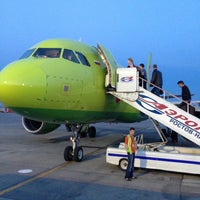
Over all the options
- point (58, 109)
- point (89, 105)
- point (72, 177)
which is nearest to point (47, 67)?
point (58, 109)

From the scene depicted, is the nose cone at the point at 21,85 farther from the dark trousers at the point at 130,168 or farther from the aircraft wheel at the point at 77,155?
the dark trousers at the point at 130,168

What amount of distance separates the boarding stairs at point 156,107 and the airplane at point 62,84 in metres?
0.46

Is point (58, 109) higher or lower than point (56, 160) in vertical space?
higher

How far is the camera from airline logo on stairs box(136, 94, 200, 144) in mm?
9203

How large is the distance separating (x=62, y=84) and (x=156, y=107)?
9.99 ft

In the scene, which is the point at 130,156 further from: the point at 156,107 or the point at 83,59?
the point at 83,59

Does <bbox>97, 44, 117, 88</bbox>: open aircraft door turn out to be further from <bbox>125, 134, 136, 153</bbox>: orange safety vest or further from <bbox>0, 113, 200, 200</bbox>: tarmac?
<bbox>0, 113, 200, 200</bbox>: tarmac

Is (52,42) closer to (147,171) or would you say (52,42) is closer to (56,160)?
(56,160)

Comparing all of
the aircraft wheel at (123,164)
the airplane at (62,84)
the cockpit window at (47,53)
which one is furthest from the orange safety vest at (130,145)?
the cockpit window at (47,53)

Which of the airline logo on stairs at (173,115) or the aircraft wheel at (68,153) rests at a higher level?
the airline logo on stairs at (173,115)

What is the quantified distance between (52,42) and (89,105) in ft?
7.77

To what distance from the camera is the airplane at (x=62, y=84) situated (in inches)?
316

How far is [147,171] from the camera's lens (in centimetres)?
915

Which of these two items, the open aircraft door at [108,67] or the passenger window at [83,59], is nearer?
the passenger window at [83,59]
